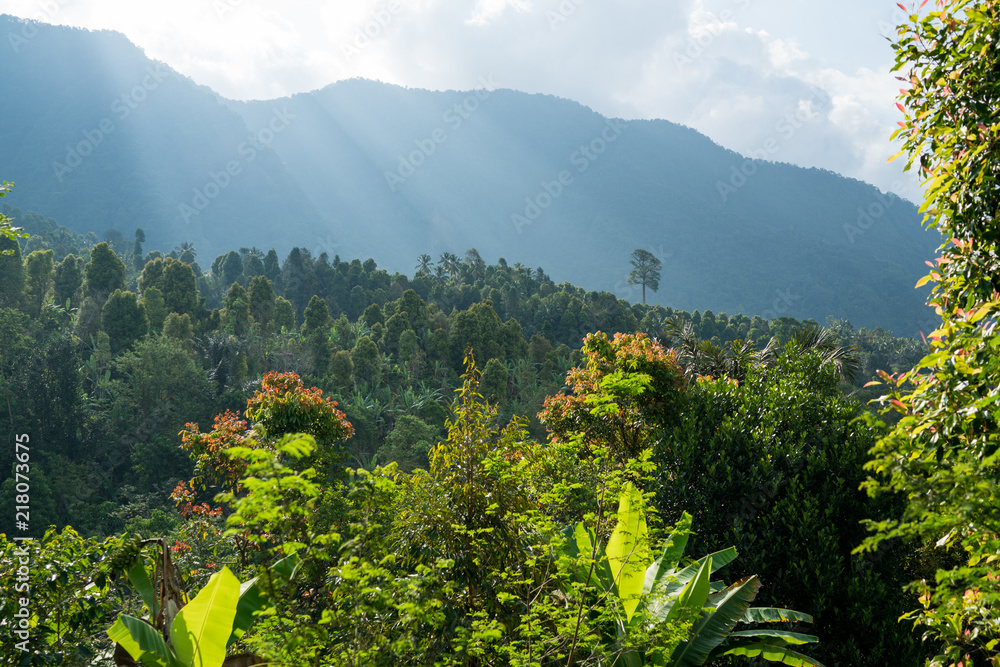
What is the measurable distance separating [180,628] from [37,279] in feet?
133

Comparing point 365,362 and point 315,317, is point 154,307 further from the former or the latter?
point 365,362

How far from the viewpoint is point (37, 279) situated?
116 feet

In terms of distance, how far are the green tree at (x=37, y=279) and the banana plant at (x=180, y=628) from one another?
39.1m

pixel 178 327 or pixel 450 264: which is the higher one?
pixel 450 264

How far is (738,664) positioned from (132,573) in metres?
5.00

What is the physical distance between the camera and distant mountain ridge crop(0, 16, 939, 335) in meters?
114

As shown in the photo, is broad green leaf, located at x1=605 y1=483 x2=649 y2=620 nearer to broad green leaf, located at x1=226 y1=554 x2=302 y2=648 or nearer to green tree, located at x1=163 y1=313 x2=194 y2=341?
broad green leaf, located at x1=226 y1=554 x2=302 y2=648

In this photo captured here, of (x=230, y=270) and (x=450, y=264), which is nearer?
(x=230, y=270)

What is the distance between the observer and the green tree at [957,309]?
7.80 ft

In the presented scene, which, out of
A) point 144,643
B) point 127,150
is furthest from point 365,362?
point 127,150

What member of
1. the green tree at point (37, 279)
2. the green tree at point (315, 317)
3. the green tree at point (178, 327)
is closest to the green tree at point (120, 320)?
the green tree at point (178, 327)

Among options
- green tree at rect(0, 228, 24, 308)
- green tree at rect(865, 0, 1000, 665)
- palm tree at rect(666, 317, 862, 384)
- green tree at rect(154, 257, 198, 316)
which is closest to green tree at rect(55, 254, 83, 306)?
green tree at rect(0, 228, 24, 308)

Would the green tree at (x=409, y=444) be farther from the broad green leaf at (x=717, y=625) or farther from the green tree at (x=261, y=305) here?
the broad green leaf at (x=717, y=625)

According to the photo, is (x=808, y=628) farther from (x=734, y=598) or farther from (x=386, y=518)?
(x=386, y=518)
